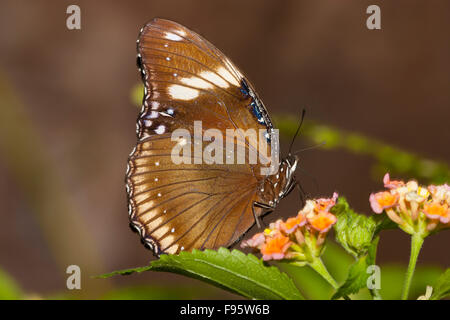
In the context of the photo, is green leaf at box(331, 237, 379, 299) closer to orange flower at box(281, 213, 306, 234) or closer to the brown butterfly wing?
orange flower at box(281, 213, 306, 234)

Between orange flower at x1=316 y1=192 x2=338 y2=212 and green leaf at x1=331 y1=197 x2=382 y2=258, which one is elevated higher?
orange flower at x1=316 y1=192 x2=338 y2=212

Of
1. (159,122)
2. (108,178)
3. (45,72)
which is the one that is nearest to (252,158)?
(159,122)

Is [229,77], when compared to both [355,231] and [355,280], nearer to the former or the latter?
[355,231]

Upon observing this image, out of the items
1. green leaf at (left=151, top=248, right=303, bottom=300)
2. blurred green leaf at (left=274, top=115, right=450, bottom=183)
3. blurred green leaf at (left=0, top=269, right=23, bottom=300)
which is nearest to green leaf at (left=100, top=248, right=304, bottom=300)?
green leaf at (left=151, top=248, right=303, bottom=300)

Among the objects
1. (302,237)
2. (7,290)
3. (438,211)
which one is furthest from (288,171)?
(7,290)

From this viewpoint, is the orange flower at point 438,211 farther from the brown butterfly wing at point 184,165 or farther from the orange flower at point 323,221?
the brown butterfly wing at point 184,165

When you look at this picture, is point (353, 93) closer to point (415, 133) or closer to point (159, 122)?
point (415, 133)
